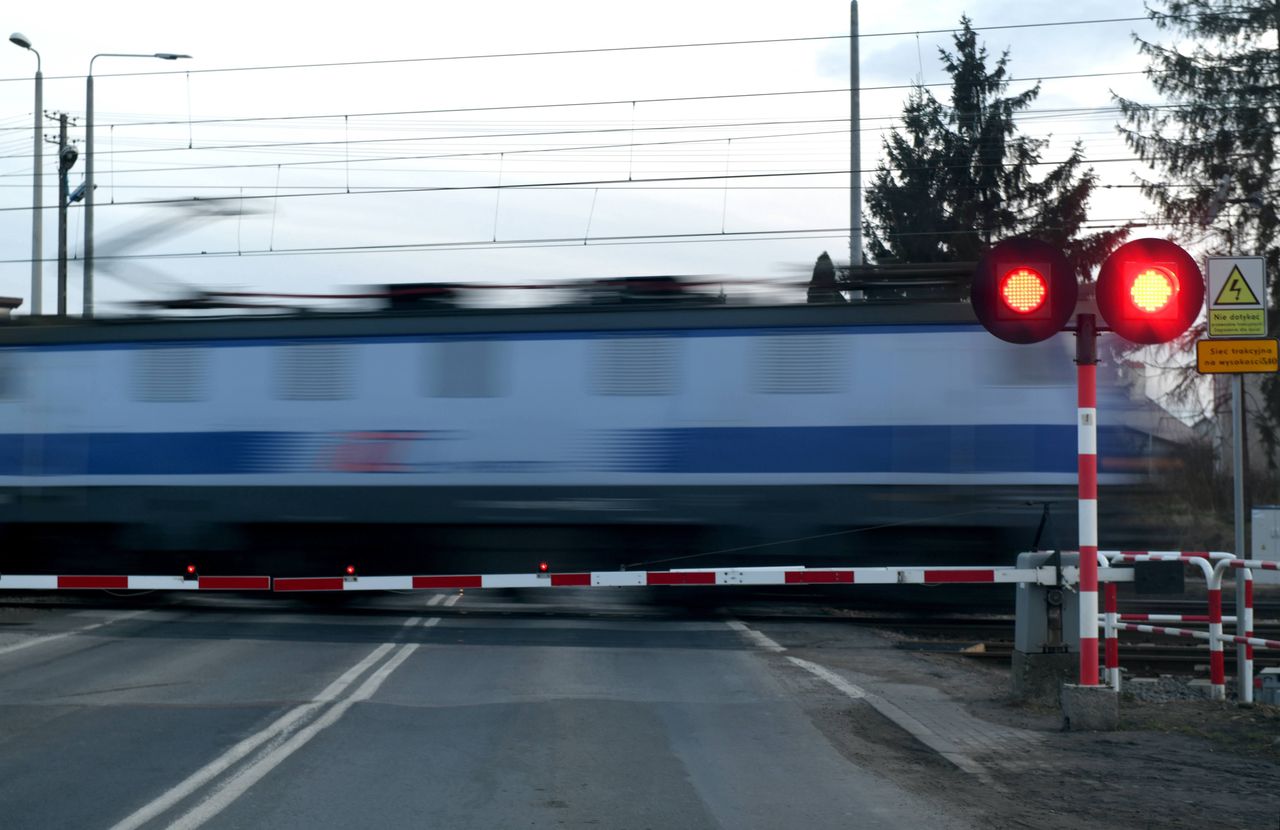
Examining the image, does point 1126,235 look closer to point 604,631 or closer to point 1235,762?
point 604,631

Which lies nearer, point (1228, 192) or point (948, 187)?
point (1228, 192)

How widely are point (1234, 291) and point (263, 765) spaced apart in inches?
303

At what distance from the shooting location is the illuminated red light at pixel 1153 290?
8398 millimetres

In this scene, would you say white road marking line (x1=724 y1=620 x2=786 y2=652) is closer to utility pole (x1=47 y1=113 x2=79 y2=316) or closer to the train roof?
the train roof

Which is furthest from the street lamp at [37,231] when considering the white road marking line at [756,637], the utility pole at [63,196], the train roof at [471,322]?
the white road marking line at [756,637]

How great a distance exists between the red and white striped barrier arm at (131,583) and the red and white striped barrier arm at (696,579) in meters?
0.34

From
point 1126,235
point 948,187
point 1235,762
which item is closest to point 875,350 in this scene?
point 1235,762

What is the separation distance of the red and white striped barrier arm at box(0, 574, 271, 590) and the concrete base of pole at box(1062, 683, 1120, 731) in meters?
8.40

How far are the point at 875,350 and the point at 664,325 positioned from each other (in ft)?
8.32

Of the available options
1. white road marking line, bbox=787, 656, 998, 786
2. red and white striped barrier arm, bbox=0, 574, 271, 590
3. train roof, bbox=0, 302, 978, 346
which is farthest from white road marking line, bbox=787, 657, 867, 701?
red and white striped barrier arm, bbox=0, 574, 271, 590

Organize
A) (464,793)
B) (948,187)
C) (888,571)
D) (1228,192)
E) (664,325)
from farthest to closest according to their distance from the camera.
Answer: (948,187) < (1228,192) < (664,325) < (888,571) < (464,793)

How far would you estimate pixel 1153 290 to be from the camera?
8.41 m

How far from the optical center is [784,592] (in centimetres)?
1666

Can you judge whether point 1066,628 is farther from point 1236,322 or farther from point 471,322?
point 471,322
